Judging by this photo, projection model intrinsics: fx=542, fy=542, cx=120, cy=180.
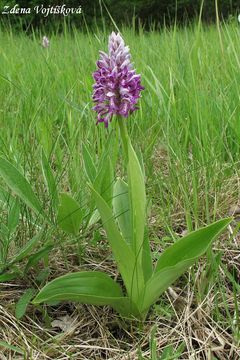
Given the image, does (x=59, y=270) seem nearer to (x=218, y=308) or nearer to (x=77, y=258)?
(x=77, y=258)

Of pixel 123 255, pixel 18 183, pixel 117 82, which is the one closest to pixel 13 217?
pixel 18 183

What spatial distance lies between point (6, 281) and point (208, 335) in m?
0.41

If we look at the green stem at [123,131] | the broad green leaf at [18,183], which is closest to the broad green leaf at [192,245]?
the green stem at [123,131]

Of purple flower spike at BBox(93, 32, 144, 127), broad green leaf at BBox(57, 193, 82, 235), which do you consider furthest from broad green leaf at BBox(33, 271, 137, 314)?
purple flower spike at BBox(93, 32, 144, 127)

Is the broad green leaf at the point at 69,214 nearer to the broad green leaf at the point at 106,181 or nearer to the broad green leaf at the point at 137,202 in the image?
the broad green leaf at the point at 106,181

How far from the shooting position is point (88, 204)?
118cm

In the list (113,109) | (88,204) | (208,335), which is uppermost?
(113,109)

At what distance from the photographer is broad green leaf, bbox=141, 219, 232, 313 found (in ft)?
2.89

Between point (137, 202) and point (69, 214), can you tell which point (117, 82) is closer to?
point (137, 202)

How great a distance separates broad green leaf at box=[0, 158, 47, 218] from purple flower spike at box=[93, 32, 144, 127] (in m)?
0.30

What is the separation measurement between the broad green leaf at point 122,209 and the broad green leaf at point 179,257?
0.10m

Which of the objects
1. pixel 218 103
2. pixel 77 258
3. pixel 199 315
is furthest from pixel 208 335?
pixel 218 103

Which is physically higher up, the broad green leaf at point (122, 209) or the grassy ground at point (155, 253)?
the broad green leaf at point (122, 209)

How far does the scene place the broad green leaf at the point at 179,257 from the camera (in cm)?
88
